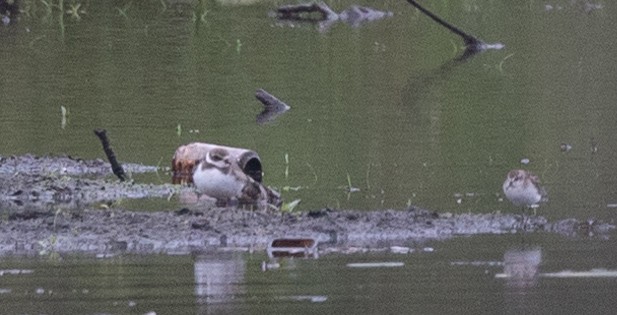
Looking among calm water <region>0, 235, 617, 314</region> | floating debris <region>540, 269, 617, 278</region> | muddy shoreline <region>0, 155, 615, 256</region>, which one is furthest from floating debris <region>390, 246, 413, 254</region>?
floating debris <region>540, 269, 617, 278</region>

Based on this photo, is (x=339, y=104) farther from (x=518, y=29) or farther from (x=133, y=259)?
(x=518, y=29)

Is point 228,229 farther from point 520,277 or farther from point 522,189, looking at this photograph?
point 520,277

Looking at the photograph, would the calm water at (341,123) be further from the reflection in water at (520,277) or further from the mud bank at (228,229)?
the mud bank at (228,229)

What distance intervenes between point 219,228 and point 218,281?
1.57m

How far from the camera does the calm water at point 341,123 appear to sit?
970cm

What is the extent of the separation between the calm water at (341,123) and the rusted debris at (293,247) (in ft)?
0.88

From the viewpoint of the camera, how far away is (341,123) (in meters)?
18.5

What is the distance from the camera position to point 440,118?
19.0 metres

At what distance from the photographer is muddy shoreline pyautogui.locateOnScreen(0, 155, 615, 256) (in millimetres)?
11062

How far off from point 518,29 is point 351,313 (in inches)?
999

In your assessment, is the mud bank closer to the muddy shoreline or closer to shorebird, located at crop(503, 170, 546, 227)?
the muddy shoreline

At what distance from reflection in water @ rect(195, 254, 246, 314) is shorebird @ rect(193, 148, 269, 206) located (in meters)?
1.87

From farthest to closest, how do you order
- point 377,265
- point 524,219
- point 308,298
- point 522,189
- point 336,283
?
1. point 524,219
2. point 522,189
3. point 377,265
4. point 336,283
5. point 308,298

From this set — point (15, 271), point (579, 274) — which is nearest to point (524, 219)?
point (579, 274)
